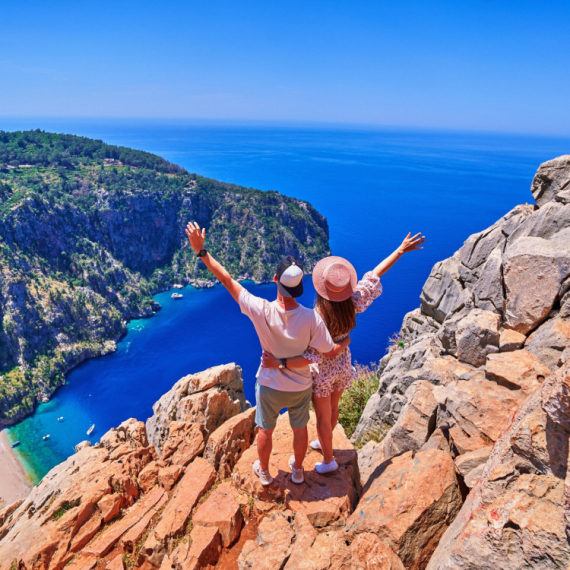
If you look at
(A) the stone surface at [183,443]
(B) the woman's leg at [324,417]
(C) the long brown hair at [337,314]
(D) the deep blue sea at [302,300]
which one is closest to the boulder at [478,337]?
(C) the long brown hair at [337,314]

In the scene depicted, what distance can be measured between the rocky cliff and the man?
42.9 inches

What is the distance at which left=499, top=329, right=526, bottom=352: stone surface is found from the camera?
608cm

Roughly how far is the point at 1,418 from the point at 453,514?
55749 mm

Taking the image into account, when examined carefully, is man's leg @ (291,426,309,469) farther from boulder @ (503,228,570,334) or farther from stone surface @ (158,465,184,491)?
boulder @ (503,228,570,334)

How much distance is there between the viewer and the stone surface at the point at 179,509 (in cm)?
520

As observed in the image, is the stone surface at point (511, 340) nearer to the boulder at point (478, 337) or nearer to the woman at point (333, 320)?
the boulder at point (478, 337)

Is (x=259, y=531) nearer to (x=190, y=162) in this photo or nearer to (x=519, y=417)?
(x=519, y=417)

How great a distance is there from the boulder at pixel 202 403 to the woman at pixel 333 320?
10.3 ft

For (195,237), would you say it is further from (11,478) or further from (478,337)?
(11,478)

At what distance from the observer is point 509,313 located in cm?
662

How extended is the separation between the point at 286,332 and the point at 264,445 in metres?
1.88

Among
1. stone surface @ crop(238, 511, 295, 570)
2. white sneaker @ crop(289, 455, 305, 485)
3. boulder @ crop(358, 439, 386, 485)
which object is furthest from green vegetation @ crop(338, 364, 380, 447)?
stone surface @ crop(238, 511, 295, 570)

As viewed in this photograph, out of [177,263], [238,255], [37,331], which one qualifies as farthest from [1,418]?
[238,255]

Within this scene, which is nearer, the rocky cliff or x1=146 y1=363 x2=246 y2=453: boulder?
the rocky cliff
